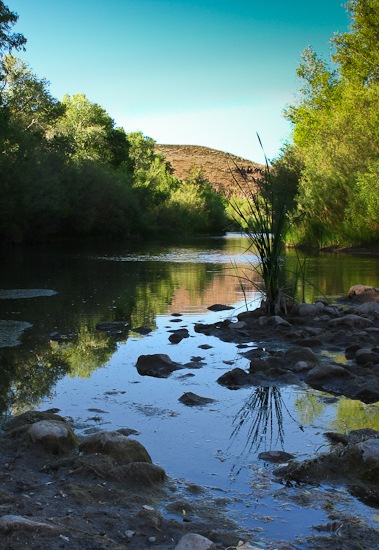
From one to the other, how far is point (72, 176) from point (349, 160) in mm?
19638

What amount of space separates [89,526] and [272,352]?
15.7ft

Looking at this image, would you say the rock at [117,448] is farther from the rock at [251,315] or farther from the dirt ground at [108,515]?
the rock at [251,315]

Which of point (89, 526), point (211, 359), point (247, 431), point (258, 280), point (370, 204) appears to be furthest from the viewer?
point (370, 204)

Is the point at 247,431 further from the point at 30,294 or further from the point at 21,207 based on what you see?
the point at 21,207

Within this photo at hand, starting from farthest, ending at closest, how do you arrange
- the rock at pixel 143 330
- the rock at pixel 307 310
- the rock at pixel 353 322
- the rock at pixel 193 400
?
the rock at pixel 307 310
the rock at pixel 143 330
the rock at pixel 353 322
the rock at pixel 193 400

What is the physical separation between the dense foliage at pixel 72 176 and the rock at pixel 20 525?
73.5 ft

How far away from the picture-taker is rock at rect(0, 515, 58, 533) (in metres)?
2.72

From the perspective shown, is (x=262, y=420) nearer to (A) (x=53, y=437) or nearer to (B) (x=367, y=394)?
(B) (x=367, y=394)

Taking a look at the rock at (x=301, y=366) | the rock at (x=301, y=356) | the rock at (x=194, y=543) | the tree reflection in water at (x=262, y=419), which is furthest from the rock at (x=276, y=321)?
the rock at (x=194, y=543)

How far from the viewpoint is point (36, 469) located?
378 centimetres

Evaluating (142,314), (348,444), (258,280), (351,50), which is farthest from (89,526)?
(351,50)

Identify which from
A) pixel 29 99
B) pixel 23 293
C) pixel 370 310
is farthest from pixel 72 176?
pixel 370 310

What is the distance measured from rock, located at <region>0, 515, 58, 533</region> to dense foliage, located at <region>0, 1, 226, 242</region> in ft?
73.5

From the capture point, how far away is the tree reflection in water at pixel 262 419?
14.9 feet
